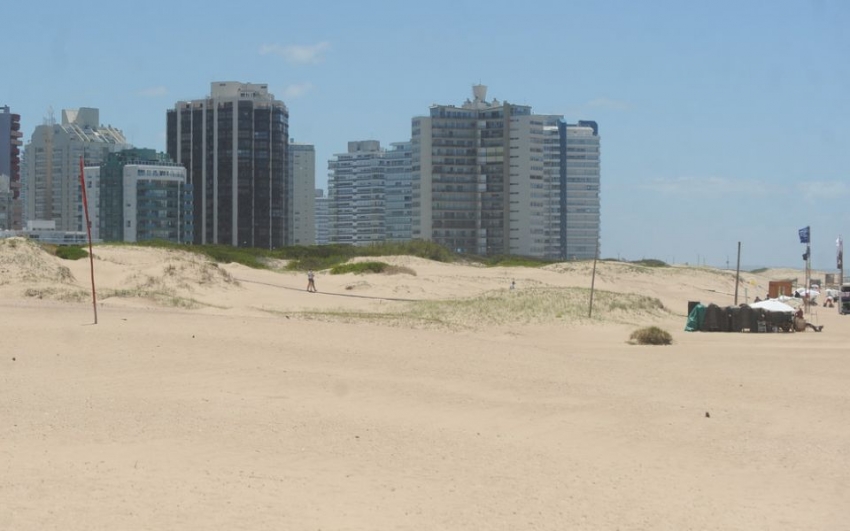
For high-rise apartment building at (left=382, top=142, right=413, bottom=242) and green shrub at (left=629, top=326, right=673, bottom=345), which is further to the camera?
high-rise apartment building at (left=382, top=142, right=413, bottom=242)

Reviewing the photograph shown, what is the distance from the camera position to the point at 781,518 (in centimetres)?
1029

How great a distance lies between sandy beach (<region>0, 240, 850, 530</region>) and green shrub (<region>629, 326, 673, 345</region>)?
2.15 ft

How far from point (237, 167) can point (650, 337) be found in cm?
10141

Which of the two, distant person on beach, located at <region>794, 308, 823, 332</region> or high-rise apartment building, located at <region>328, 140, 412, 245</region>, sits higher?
high-rise apartment building, located at <region>328, 140, 412, 245</region>

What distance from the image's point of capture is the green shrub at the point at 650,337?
26359mm

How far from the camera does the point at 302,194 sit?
16262 centimetres

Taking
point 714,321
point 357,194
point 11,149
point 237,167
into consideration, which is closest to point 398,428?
point 714,321

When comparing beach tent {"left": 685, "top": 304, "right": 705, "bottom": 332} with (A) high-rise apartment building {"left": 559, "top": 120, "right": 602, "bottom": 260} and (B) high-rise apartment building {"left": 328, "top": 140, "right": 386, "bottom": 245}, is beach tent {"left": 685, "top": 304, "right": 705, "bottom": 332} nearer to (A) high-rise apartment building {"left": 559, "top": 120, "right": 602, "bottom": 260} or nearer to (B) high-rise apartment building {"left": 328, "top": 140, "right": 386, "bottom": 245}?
(A) high-rise apartment building {"left": 559, "top": 120, "right": 602, "bottom": 260}

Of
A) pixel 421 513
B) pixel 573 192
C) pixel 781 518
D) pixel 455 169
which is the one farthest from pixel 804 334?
pixel 573 192

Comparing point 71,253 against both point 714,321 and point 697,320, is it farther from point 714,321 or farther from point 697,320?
point 714,321

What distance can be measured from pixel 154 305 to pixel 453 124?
99.8 meters

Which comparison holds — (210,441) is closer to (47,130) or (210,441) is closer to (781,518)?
(781,518)

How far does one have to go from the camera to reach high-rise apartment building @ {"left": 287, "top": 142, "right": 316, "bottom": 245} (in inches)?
6078

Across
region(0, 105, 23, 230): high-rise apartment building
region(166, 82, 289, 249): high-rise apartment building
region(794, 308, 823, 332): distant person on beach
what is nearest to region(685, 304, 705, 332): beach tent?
region(794, 308, 823, 332): distant person on beach
